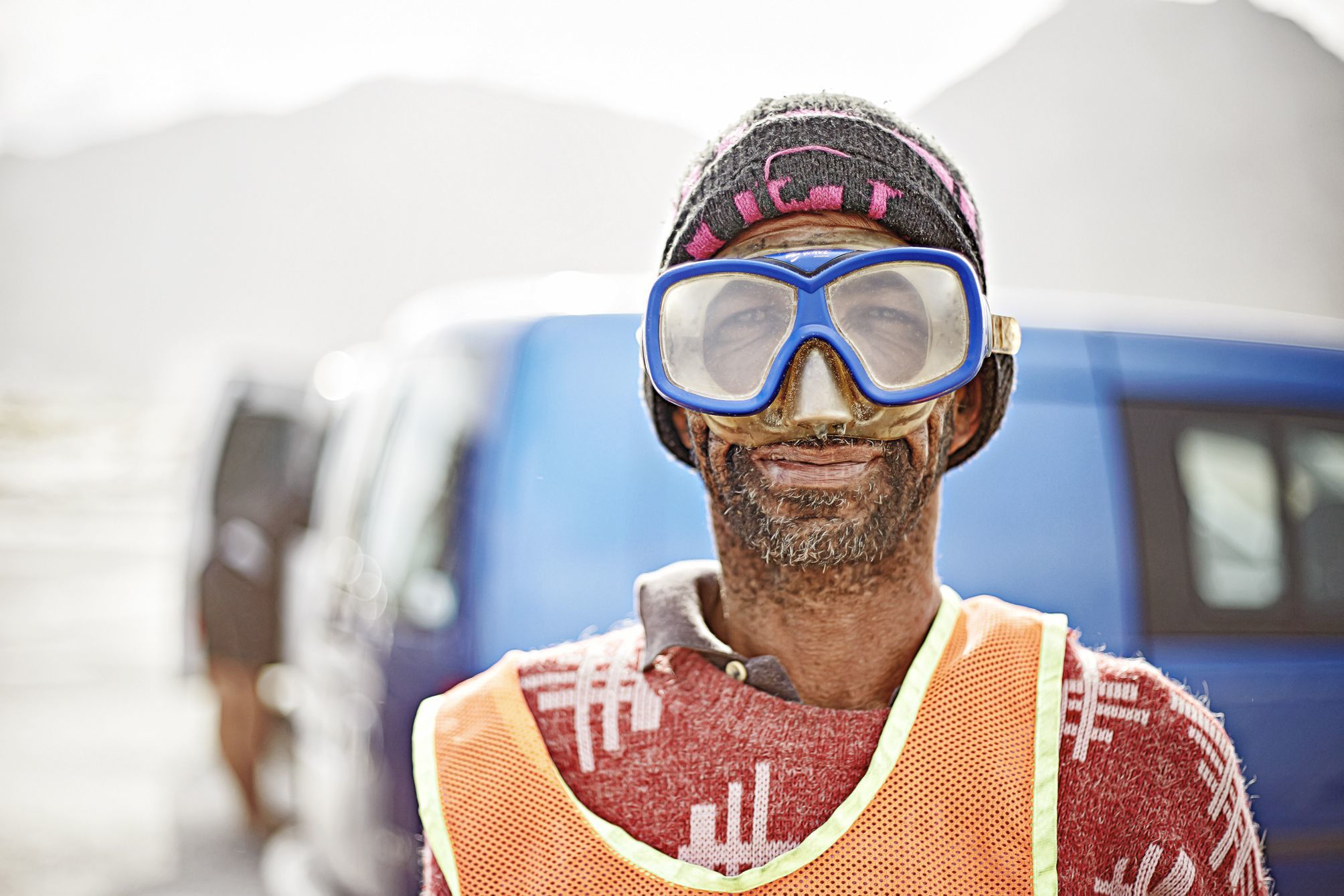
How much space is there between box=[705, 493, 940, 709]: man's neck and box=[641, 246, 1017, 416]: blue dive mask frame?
0.76ft

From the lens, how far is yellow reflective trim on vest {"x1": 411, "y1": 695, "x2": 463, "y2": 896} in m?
1.33

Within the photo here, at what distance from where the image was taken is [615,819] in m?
1.37

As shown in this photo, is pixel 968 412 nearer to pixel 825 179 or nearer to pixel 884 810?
pixel 825 179

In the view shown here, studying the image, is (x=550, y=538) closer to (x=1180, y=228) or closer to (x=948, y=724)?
(x=948, y=724)

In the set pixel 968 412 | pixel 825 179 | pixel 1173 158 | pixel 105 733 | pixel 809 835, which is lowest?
pixel 105 733

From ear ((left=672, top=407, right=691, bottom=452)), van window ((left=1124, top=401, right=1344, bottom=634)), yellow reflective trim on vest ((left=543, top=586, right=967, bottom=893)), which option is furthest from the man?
van window ((left=1124, top=401, right=1344, bottom=634))

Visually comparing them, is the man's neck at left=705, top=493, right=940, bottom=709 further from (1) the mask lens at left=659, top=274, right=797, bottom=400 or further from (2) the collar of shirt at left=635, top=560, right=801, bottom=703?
(1) the mask lens at left=659, top=274, right=797, bottom=400

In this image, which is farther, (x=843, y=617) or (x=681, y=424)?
(x=681, y=424)

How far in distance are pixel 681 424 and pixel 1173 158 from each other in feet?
12.8

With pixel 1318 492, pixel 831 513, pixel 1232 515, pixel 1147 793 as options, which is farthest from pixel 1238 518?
pixel 831 513

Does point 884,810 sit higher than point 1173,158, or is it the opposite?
point 1173,158

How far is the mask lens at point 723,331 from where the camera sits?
1.48 m

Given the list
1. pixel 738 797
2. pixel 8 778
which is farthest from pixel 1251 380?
pixel 8 778

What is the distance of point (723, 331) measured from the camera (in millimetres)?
1515
